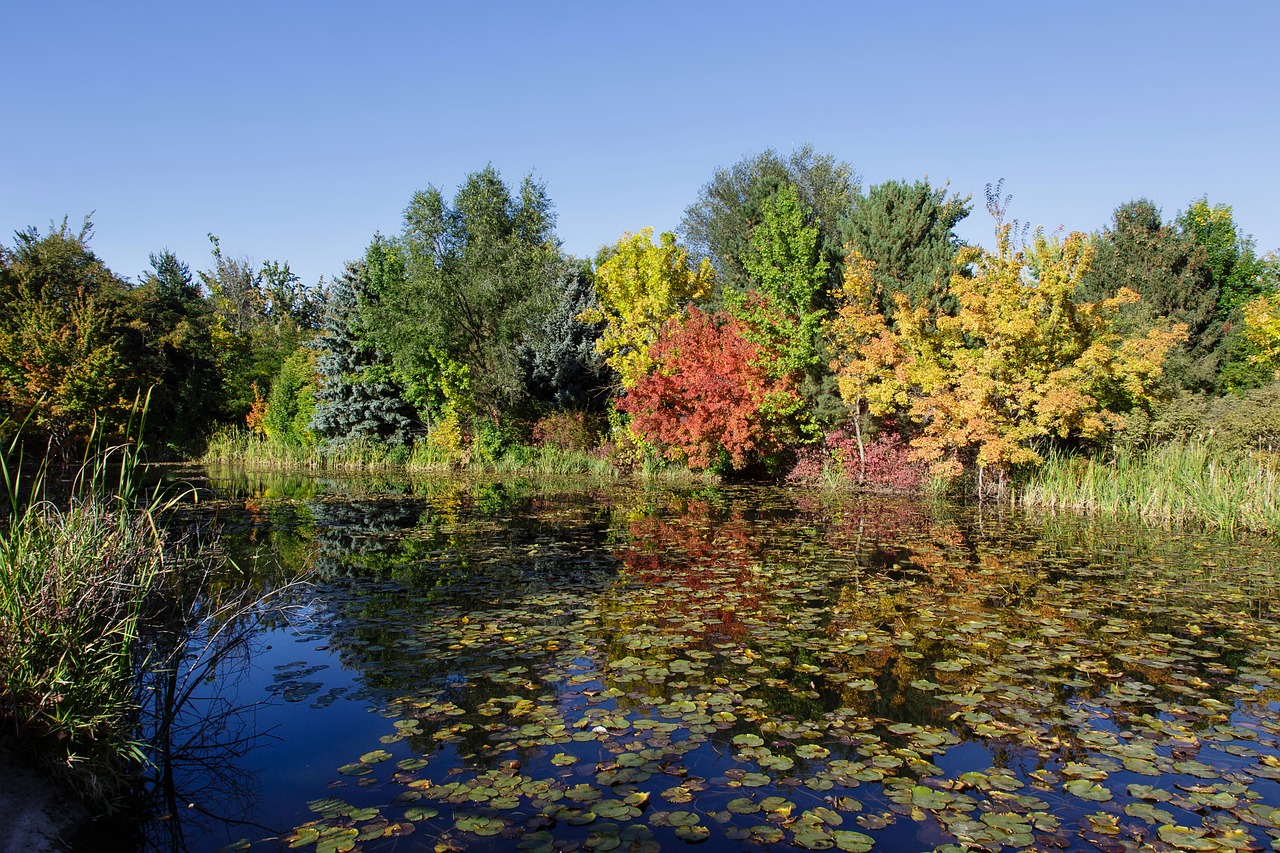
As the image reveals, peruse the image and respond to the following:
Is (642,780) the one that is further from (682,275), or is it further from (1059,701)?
(682,275)

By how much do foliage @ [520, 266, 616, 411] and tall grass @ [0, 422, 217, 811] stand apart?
2129 cm

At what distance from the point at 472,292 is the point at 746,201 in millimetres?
11009

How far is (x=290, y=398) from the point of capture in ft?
106

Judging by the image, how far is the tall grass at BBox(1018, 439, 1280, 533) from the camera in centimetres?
1127

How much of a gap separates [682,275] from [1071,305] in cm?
1266

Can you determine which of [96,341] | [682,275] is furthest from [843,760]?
[96,341]

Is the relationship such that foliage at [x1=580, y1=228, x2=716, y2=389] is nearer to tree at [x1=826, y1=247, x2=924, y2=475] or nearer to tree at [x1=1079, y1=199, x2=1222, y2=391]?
tree at [x1=826, y1=247, x2=924, y2=475]

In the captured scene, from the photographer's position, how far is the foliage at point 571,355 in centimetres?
2570

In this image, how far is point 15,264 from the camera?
2275 cm

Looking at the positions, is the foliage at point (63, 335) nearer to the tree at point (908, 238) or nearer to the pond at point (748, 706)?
the pond at point (748, 706)

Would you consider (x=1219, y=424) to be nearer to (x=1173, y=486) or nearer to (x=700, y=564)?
(x=1173, y=486)

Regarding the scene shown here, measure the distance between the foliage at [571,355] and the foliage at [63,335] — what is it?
38.7ft

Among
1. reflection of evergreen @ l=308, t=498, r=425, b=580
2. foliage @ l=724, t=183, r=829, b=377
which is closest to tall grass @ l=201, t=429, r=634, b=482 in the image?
foliage @ l=724, t=183, r=829, b=377

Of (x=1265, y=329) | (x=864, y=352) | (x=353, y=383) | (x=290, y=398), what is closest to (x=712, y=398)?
(x=864, y=352)
